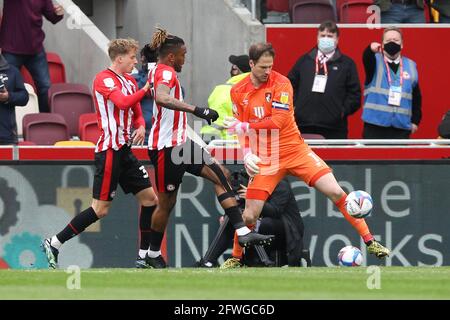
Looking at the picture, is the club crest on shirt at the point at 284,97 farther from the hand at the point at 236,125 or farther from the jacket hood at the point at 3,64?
the jacket hood at the point at 3,64

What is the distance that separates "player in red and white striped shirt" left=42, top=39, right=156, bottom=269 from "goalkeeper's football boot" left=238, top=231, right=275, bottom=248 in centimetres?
113

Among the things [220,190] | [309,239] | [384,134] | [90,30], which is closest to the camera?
[220,190]

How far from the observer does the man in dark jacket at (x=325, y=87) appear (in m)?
19.2

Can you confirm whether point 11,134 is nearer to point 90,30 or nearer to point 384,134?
point 90,30

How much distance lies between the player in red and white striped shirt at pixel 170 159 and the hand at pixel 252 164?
1.46 feet

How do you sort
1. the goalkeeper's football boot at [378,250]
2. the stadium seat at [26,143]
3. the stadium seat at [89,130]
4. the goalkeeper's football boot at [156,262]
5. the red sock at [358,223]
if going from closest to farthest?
1. the goalkeeper's football boot at [378,250]
2. the red sock at [358,223]
3. the goalkeeper's football boot at [156,262]
4. the stadium seat at [26,143]
5. the stadium seat at [89,130]

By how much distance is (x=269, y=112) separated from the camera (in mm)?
16125

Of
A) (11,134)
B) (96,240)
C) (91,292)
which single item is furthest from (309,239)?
(91,292)

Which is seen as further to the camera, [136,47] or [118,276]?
[136,47]

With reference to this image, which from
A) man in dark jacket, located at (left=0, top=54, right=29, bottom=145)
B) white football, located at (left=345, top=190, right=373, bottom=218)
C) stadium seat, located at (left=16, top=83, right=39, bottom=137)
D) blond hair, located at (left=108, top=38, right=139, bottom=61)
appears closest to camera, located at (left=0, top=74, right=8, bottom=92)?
man in dark jacket, located at (left=0, top=54, right=29, bottom=145)

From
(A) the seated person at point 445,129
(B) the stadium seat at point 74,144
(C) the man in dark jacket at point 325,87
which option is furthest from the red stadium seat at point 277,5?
(B) the stadium seat at point 74,144

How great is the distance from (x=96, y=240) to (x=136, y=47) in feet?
8.25

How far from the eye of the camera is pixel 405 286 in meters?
13.5

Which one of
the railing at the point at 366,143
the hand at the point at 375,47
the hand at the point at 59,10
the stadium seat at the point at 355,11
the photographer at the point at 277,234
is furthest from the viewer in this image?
the stadium seat at the point at 355,11
